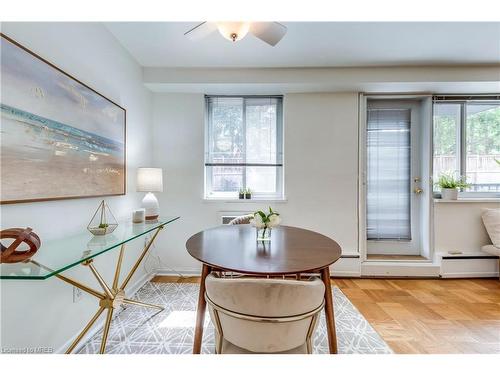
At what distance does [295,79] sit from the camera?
104 inches

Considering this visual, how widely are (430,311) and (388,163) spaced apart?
5.90ft

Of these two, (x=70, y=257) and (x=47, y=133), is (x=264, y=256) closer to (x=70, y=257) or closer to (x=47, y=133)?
(x=70, y=257)

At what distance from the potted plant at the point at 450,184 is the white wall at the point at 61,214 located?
3936mm

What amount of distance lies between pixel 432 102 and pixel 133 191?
13.0ft

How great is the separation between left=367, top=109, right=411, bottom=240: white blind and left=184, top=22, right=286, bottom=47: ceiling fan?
212 cm

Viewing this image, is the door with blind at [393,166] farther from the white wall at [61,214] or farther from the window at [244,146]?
the white wall at [61,214]

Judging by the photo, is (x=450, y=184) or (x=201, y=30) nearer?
(x=201, y=30)

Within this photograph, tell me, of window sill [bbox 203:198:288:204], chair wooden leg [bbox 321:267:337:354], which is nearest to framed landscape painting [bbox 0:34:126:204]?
window sill [bbox 203:198:288:204]

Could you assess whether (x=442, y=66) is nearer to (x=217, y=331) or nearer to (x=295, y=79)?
(x=295, y=79)

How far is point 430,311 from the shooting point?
2.10 metres

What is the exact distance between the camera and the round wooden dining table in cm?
104

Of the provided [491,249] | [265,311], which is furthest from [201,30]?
[491,249]

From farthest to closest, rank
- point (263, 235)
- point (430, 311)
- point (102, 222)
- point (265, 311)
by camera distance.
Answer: point (430, 311)
point (102, 222)
point (263, 235)
point (265, 311)
